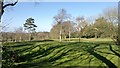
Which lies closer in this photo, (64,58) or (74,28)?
(64,58)

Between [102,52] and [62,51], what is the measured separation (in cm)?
408

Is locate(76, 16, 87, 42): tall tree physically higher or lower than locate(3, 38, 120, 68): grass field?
higher

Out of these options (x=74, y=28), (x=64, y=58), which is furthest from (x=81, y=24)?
(x=64, y=58)

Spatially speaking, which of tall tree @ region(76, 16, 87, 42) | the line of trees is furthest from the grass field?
tall tree @ region(76, 16, 87, 42)

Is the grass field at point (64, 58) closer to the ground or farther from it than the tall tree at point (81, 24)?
closer to the ground

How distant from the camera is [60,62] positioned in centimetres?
1867

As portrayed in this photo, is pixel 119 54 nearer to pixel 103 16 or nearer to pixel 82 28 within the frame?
pixel 103 16

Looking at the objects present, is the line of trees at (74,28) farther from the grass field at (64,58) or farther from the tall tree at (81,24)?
the grass field at (64,58)

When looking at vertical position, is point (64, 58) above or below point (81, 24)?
below

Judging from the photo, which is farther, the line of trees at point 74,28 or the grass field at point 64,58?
the line of trees at point 74,28

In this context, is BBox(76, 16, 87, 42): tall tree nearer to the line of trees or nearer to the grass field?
the line of trees

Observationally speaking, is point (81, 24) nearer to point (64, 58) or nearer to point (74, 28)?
point (74, 28)

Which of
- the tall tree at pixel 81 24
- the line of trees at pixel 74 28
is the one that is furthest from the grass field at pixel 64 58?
the tall tree at pixel 81 24

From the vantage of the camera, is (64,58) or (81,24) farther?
(81,24)
